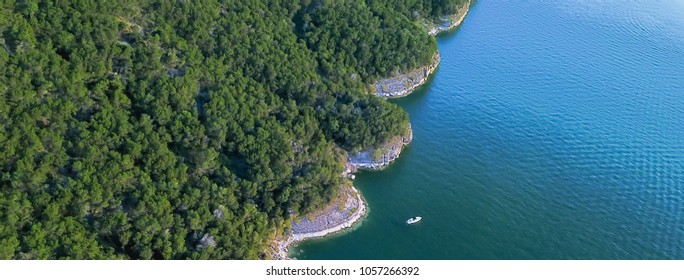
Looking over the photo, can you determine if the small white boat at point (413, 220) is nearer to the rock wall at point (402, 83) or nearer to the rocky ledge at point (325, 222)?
the rocky ledge at point (325, 222)

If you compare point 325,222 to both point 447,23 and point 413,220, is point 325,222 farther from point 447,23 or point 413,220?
point 447,23

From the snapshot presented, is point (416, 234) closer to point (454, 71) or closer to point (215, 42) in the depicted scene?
point (215, 42)

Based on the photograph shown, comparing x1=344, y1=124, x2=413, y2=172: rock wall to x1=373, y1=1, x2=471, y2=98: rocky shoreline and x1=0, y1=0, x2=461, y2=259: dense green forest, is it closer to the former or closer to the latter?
x1=0, y1=0, x2=461, y2=259: dense green forest

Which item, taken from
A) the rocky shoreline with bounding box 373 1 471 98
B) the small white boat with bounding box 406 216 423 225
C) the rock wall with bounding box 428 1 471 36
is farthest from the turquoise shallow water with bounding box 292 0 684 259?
the rock wall with bounding box 428 1 471 36

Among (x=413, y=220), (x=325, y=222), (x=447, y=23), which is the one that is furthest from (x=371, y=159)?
(x=447, y=23)

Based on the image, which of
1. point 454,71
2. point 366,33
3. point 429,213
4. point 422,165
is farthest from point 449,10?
point 429,213

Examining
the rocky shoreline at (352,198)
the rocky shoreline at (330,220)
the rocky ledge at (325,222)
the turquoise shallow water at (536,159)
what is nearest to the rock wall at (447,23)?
the turquoise shallow water at (536,159)
